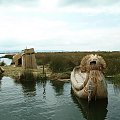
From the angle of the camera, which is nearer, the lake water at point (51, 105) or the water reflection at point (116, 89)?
the lake water at point (51, 105)

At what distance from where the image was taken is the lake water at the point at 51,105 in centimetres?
2222

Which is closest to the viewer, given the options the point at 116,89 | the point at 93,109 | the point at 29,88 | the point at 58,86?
the point at 93,109

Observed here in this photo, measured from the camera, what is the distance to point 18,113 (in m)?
22.9

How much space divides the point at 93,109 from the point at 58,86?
11978 millimetres

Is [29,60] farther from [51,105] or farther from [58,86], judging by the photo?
[51,105]

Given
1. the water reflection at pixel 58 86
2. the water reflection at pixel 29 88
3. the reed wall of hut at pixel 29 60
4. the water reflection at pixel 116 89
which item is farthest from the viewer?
the reed wall of hut at pixel 29 60

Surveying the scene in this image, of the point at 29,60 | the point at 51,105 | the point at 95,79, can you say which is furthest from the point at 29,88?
the point at 29,60

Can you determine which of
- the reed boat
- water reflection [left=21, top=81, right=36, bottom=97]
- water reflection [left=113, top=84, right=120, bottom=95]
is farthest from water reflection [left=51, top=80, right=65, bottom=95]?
the reed boat

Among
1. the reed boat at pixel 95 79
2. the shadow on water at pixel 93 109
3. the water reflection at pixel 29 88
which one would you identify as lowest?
the shadow on water at pixel 93 109

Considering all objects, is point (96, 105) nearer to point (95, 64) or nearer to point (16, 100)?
point (95, 64)

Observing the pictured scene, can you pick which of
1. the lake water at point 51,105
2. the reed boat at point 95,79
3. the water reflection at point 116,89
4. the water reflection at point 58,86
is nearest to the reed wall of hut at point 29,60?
the water reflection at point 58,86

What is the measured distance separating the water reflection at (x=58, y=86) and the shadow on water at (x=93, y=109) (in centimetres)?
513

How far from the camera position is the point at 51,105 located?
2558 cm

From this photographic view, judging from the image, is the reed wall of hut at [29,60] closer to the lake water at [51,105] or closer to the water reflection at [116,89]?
the lake water at [51,105]
